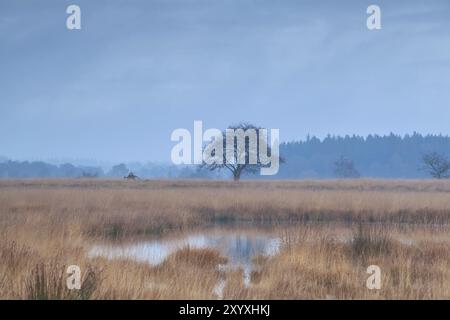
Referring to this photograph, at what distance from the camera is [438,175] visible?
67812mm

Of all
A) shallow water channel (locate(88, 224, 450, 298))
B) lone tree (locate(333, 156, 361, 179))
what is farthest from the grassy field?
lone tree (locate(333, 156, 361, 179))

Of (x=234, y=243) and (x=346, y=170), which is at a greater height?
(x=234, y=243)

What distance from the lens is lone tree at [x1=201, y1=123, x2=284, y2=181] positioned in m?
57.5

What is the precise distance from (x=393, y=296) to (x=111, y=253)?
5.83 meters

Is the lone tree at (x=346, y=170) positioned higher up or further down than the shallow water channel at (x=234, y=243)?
further down

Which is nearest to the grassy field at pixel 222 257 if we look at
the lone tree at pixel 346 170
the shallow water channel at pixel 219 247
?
the shallow water channel at pixel 219 247

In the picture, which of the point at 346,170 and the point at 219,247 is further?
the point at 346,170

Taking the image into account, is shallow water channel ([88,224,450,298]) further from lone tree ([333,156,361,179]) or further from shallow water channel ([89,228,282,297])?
lone tree ([333,156,361,179])

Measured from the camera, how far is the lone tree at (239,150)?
189 ft

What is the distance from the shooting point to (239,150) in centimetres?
5747

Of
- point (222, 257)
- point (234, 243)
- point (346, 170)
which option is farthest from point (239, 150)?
point (346, 170)

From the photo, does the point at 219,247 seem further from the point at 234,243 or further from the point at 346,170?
the point at 346,170

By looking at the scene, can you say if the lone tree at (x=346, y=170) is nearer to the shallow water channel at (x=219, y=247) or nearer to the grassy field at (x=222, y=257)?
the grassy field at (x=222, y=257)
